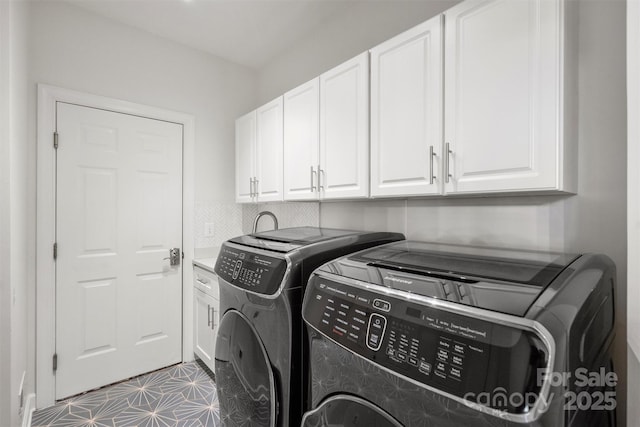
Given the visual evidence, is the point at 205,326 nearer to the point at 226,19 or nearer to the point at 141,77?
the point at 141,77

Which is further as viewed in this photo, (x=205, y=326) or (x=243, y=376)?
(x=205, y=326)

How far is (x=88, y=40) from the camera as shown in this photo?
222 centimetres

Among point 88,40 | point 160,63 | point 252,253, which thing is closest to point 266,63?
point 160,63

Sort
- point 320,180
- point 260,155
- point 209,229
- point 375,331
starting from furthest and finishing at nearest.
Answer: point 209,229 < point 260,155 < point 320,180 < point 375,331

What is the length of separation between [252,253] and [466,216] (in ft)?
3.41

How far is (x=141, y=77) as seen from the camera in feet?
8.05

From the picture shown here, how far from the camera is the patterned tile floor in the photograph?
6.32 feet

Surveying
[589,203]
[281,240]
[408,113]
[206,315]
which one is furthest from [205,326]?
[589,203]

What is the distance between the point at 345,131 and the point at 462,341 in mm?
1288

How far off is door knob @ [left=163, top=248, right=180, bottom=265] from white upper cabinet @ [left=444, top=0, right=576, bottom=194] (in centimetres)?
228

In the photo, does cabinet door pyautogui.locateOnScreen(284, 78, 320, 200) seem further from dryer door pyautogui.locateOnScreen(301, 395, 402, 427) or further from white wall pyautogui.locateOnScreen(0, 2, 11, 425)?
white wall pyautogui.locateOnScreen(0, 2, 11, 425)

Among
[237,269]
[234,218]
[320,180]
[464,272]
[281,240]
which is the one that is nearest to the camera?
[464,272]

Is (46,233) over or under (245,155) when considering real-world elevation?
under

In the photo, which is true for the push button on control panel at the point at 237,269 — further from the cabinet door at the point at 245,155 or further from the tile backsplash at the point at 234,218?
the cabinet door at the point at 245,155
